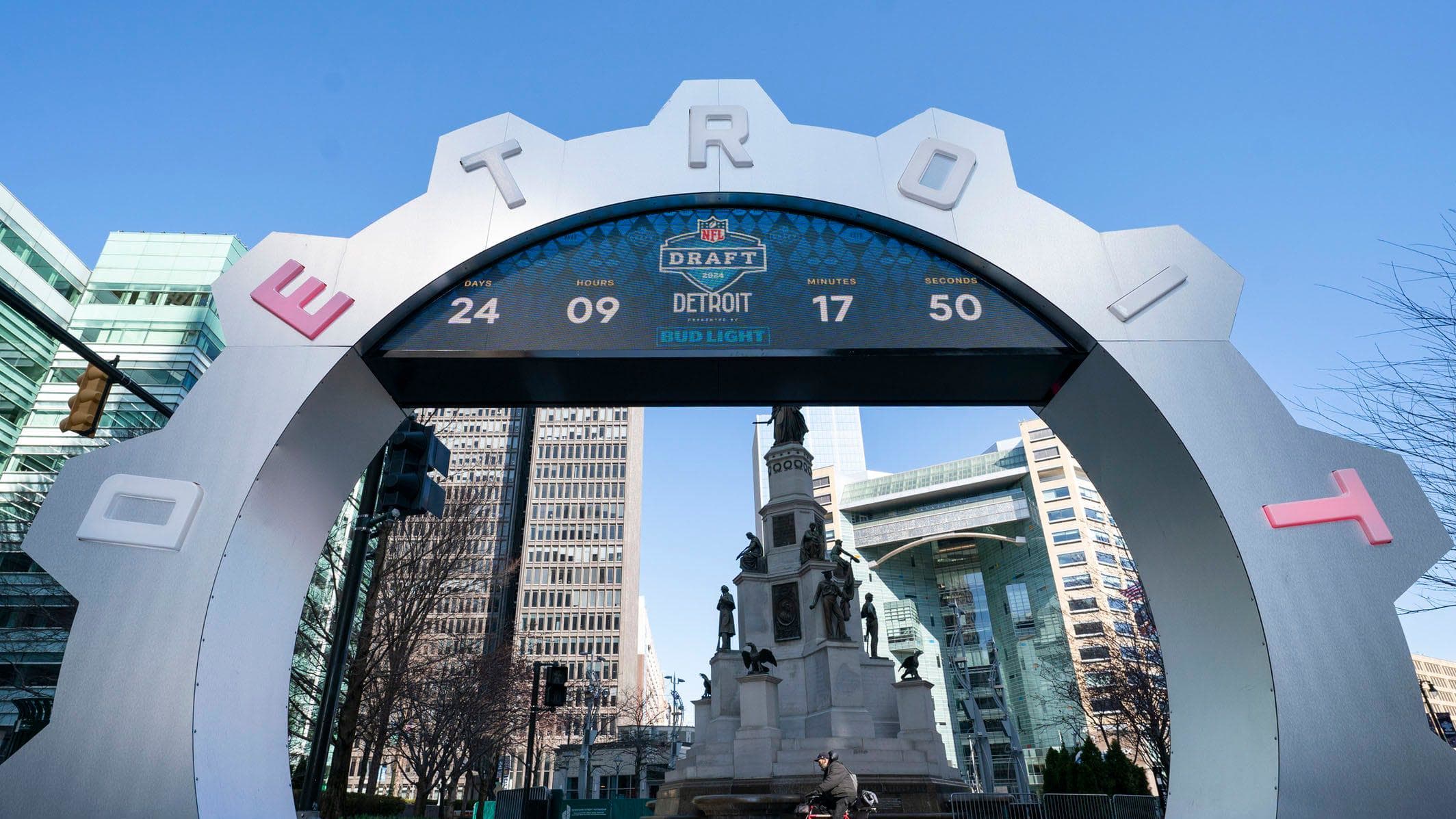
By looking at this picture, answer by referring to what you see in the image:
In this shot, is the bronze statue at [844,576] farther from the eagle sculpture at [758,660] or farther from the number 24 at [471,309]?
the number 24 at [471,309]

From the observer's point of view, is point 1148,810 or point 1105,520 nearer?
point 1148,810

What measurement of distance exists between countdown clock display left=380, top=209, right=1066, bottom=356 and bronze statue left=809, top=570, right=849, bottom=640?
13.7 meters

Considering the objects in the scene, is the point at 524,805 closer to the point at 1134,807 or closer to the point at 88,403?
the point at 88,403

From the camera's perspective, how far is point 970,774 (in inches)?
2501

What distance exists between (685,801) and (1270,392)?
15181 millimetres

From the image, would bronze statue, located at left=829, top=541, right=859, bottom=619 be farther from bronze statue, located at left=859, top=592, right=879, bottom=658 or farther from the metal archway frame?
the metal archway frame

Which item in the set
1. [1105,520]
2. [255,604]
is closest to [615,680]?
[1105,520]

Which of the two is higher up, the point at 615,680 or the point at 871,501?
the point at 871,501

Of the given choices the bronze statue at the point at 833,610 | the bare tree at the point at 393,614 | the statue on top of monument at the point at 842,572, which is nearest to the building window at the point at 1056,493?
the statue on top of monument at the point at 842,572

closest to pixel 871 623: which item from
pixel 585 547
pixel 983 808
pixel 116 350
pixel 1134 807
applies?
pixel 983 808

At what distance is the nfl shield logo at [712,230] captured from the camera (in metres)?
6.88

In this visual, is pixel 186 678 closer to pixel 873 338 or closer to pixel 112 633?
pixel 112 633

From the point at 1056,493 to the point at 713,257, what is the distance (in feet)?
275

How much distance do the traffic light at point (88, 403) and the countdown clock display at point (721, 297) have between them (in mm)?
2982
